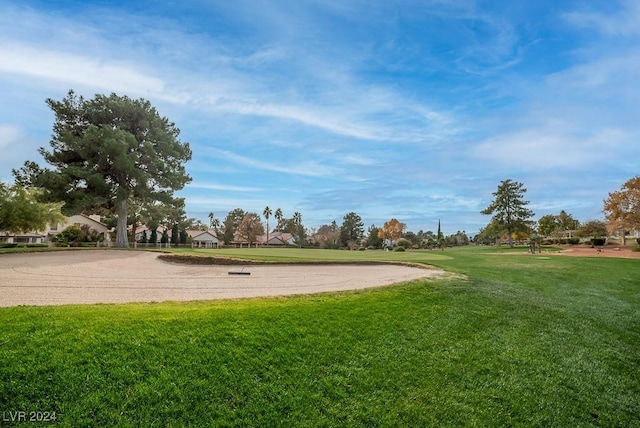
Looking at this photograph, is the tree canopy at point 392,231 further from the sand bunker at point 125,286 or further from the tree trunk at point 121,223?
the sand bunker at point 125,286

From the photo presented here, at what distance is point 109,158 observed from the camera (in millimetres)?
24453

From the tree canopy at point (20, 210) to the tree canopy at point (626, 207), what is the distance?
152 feet

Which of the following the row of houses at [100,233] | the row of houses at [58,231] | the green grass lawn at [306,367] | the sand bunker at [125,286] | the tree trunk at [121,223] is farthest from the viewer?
the row of houses at [58,231]

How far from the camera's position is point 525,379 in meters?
4.90

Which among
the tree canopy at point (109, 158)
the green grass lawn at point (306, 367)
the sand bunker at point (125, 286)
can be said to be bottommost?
the green grass lawn at point (306, 367)

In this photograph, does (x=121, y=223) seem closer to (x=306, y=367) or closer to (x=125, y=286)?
(x=125, y=286)

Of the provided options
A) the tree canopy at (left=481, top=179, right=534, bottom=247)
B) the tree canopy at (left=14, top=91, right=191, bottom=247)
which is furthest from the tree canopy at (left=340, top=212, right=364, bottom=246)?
the tree canopy at (left=14, top=91, right=191, bottom=247)

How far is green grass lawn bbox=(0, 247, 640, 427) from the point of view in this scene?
3641 millimetres

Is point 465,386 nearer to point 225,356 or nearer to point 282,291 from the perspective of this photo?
point 225,356

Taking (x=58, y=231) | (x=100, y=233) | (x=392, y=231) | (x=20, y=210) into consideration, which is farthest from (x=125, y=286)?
(x=392, y=231)

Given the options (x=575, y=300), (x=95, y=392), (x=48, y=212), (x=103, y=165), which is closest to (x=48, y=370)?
(x=95, y=392)

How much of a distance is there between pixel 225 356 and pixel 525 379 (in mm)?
4193

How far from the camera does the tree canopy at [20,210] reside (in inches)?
998

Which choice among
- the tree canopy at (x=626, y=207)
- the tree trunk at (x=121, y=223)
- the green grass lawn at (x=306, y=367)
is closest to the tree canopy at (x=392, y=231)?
the tree canopy at (x=626, y=207)
